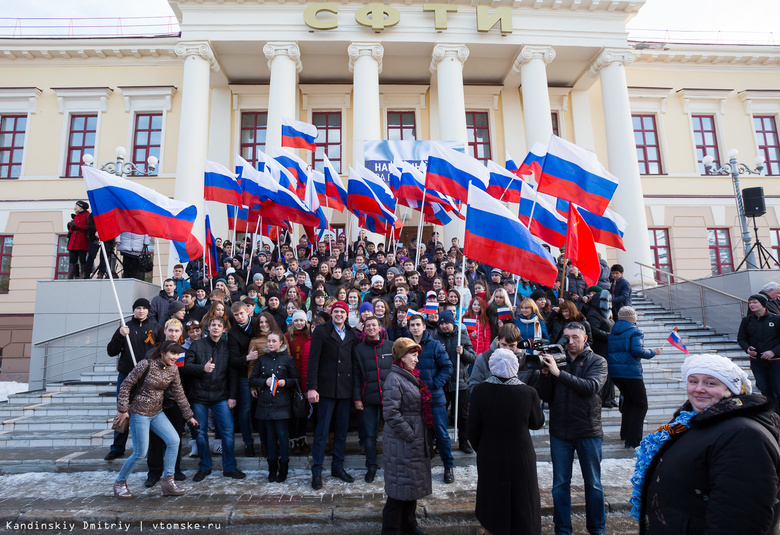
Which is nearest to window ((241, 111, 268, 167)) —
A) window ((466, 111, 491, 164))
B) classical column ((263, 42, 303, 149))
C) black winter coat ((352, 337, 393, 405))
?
classical column ((263, 42, 303, 149))

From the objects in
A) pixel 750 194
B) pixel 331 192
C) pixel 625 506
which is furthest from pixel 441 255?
pixel 750 194

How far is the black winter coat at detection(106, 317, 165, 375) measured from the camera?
20.9 feet

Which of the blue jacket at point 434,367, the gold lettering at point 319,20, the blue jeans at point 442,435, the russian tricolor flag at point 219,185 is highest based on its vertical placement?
the gold lettering at point 319,20

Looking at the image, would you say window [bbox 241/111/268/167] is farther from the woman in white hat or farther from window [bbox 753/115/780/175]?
window [bbox 753/115/780/175]

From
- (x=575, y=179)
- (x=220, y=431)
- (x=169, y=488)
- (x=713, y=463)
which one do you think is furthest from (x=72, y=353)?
(x=713, y=463)

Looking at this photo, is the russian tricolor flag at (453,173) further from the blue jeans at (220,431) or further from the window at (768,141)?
the window at (768,141)

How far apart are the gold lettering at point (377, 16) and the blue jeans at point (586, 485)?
681 inches

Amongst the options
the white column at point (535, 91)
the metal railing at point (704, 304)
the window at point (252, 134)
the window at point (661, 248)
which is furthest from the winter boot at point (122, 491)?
the window at point (661, 248)

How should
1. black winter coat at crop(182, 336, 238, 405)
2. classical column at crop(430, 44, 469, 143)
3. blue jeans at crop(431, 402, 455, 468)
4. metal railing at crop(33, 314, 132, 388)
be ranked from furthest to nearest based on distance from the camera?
classical column at crop(430, 44, 469, 143) → metal railing at crop(33, 314, 132, 388) → black winter coat at crop(182, 336, 238, 405) → blue jeans at crop(431, 402, 455, 468)

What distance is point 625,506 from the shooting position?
4621mm

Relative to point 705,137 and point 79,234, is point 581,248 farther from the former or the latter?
point 705,137

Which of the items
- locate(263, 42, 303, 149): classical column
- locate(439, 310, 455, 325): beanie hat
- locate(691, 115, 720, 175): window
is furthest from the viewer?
locate(691, 115, 720, 175): window

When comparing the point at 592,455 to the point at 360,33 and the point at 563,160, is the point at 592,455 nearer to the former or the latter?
the point at 563,160

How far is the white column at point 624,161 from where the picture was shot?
16828mm
